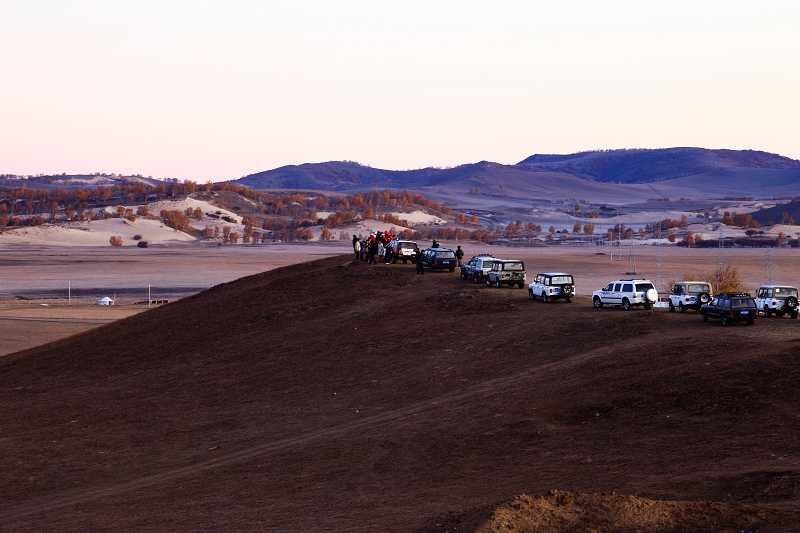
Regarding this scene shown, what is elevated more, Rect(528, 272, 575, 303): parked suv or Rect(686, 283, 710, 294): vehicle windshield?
Rect(686, 283, 710, 294): vehicle windshield

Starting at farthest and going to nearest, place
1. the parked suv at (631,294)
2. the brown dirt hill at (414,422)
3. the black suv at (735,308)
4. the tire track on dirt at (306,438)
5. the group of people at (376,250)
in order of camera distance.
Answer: the group of people at (376,250), the parked suv at (631,294), the black suv at (735,308), the tire track on dirt at (306,438), the brown dirt hill at (414,422)

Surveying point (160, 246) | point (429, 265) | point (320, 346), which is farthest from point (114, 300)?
point (160, 246)

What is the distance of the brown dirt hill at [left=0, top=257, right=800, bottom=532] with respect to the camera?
67.4 feet

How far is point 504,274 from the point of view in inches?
2046

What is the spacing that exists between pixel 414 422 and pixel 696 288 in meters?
18.0

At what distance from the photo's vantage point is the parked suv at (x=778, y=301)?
1597 inches

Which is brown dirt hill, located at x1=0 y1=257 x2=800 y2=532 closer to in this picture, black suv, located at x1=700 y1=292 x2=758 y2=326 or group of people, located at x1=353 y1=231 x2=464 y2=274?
black suv, located at x1=700 y1=292 x2=758 y2=326

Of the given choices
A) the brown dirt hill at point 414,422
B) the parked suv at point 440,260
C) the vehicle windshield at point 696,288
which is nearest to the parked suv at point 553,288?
the brown dirt hill at point 414,422

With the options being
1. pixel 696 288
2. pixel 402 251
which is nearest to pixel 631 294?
pixel 696 288

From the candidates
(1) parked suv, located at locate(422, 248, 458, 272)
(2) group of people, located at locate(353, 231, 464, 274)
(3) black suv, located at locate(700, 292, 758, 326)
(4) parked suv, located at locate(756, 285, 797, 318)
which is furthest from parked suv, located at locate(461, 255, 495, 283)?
(3) black suv, located at locate(700, 292, 758, 326)

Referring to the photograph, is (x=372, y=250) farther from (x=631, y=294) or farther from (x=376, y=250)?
(x=631, y=294)

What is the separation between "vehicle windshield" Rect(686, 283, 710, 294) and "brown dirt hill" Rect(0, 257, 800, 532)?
8.46ft

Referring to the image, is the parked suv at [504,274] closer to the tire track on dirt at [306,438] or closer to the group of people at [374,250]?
the group of people at [374,250]

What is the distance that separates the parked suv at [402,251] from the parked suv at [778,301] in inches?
1007
